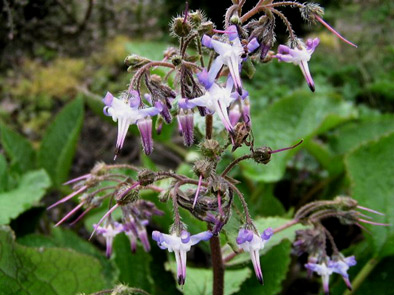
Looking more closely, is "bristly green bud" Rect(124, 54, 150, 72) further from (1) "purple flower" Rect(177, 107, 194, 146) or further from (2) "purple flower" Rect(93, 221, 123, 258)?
(2) "purple flower" Rect(93, 221, 123, 258)

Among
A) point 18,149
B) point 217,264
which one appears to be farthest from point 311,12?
point 18,149

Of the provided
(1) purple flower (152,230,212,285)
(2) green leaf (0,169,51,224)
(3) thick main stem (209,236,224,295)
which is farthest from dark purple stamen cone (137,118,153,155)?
(2) green leaf (0,169,51,224)

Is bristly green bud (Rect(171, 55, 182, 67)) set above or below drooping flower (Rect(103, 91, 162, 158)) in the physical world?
above

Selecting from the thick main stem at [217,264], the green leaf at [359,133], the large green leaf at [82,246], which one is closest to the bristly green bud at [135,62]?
the thick main stem at [217,264]

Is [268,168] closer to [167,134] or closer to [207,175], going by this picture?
[167,134]

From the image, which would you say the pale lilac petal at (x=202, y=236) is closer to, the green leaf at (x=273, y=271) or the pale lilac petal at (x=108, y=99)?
the pale lilac petal at (x=108, y=99)

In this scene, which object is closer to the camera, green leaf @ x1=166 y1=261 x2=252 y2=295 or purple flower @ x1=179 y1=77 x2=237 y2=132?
purple flower @ x1=179 y1=77 x2=237 y2=132
